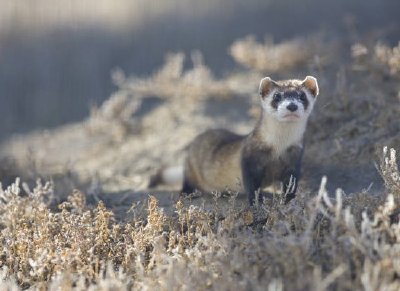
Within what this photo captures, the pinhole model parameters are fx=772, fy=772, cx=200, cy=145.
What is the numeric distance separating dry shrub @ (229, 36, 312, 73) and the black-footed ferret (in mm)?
2033

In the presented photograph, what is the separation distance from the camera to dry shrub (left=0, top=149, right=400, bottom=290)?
3.22 m

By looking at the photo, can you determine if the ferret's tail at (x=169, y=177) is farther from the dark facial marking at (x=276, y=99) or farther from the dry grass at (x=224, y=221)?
the dark facial marking at (x=276, y=99)

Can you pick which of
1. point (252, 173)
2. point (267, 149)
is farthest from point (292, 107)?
A: point (252, 173)

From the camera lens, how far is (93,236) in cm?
408

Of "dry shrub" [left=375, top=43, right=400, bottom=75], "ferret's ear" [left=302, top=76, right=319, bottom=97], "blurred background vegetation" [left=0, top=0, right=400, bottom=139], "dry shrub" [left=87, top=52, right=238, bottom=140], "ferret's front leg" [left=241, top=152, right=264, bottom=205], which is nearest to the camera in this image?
"ferret's ear" [left=302, top=76, right=319, bottom=97]

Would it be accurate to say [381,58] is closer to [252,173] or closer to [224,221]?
[252,173]

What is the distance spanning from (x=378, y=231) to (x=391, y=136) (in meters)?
2.20

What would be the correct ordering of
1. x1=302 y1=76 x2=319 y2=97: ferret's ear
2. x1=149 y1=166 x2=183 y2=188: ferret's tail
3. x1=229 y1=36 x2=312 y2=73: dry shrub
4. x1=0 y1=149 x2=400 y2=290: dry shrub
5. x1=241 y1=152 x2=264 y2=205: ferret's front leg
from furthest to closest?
x1=229 y1=36 x2=312 y2=73: dry shrub < x1=149 y1=166 x2=183 y2=188: ferret's tail < x1=241 y1=152 x2=264 y2=205: ferret's front leg < x1=302 y1=76 x2=319 y2=97: ferret's ear < x1=0 y1=149 x2=400 y2=290: dry shrub

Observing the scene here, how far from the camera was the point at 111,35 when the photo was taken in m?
10.6

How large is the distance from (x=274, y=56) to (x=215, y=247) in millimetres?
3955

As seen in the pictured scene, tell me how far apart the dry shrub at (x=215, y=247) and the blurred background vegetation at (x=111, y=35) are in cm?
453

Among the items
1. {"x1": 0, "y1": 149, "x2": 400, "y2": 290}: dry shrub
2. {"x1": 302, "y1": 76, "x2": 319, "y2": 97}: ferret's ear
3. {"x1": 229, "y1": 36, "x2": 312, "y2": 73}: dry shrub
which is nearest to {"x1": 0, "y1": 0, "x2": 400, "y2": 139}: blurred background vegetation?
{"x1": 229, "y1": 36, "x2": 312, "y2": 73}: dry shrub

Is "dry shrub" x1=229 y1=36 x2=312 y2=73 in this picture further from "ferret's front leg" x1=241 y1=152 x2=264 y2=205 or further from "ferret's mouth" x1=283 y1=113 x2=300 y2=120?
"ferret's mouth" x1=283 y1=113 x2=300 y2=120

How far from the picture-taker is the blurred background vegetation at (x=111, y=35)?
927cm
